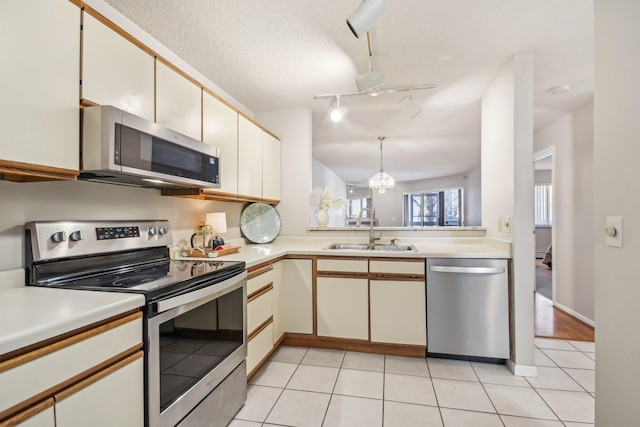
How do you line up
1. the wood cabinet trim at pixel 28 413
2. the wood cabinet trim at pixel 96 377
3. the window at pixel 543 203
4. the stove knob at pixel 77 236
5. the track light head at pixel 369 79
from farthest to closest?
the window at pixel 543 203 < the track light head at pixel 369 79 < the stove knob at pixel 77 236 < the wood cabinet trim at pixel 96 377 < the wood cabinet trim at pixel 28 413

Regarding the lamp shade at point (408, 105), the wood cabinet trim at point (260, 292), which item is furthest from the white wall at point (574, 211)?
the wood cabinet trim at point (260, 292)

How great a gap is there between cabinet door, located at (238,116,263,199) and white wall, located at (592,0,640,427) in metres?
2.13

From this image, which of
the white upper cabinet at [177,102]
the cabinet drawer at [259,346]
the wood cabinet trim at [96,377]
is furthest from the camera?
the cabinet drawer at [259,346]

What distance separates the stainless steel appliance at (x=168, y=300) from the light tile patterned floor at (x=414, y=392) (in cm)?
31

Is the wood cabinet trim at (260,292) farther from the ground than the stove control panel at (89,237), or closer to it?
closer to it

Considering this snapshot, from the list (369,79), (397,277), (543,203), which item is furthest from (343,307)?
(543,203)

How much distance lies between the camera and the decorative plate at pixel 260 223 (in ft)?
9.71

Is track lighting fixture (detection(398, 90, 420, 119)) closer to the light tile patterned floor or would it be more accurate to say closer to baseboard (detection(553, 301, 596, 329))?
the light tile patterned floor

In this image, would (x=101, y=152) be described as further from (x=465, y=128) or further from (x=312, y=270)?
(x=465, y=128)

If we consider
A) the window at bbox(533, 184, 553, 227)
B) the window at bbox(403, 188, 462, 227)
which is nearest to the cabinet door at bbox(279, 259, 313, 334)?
the window at bbox(533, 184, 553, 227)

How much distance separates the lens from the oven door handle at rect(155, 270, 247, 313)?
115cm

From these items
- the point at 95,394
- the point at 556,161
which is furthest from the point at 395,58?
the point at 556,161

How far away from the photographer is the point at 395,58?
7.16 ft

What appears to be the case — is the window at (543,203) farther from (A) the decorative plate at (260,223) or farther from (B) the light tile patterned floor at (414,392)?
(A) the decorative plate at (260,223)
